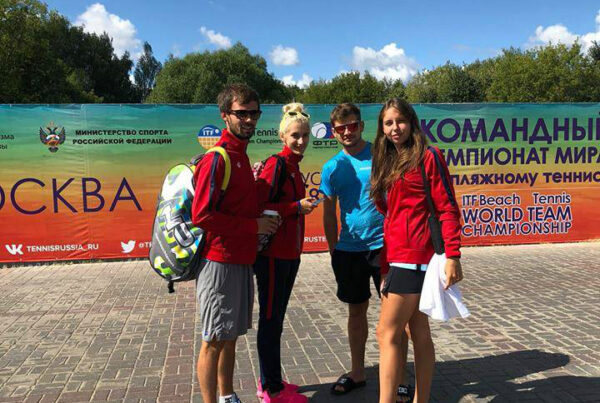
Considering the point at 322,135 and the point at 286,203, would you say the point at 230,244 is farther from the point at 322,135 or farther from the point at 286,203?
the point at 322,135

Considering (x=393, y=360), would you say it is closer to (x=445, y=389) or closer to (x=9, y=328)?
(x=445, y=389)

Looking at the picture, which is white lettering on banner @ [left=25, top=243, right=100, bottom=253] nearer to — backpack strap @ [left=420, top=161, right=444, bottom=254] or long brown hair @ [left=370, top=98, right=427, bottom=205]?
long brown hair @ [left=370, top=98, right=427, bottom=205]

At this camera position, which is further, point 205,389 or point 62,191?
point 62,191

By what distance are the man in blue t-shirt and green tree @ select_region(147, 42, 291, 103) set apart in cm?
4253

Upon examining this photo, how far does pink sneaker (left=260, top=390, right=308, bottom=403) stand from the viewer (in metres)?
3.18

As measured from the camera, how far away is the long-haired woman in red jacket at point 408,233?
247 centimetres

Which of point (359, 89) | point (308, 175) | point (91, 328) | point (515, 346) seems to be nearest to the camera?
point (515, 346)

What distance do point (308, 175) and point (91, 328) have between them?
443cm

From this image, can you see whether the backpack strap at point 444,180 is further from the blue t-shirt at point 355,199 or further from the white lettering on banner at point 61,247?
the white lettering on banner at point 61,247

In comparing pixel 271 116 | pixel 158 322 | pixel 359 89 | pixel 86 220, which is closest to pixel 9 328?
pixel 158 322

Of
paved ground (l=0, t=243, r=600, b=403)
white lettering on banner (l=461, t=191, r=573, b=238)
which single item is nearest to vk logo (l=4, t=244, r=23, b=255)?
paved ground (l=0, t=243, r=600, b=403)

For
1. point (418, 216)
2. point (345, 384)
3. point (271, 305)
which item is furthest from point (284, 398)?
point (418, 216)

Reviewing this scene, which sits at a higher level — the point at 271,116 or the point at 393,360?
the point at 271,116

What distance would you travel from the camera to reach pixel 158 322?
503cm
